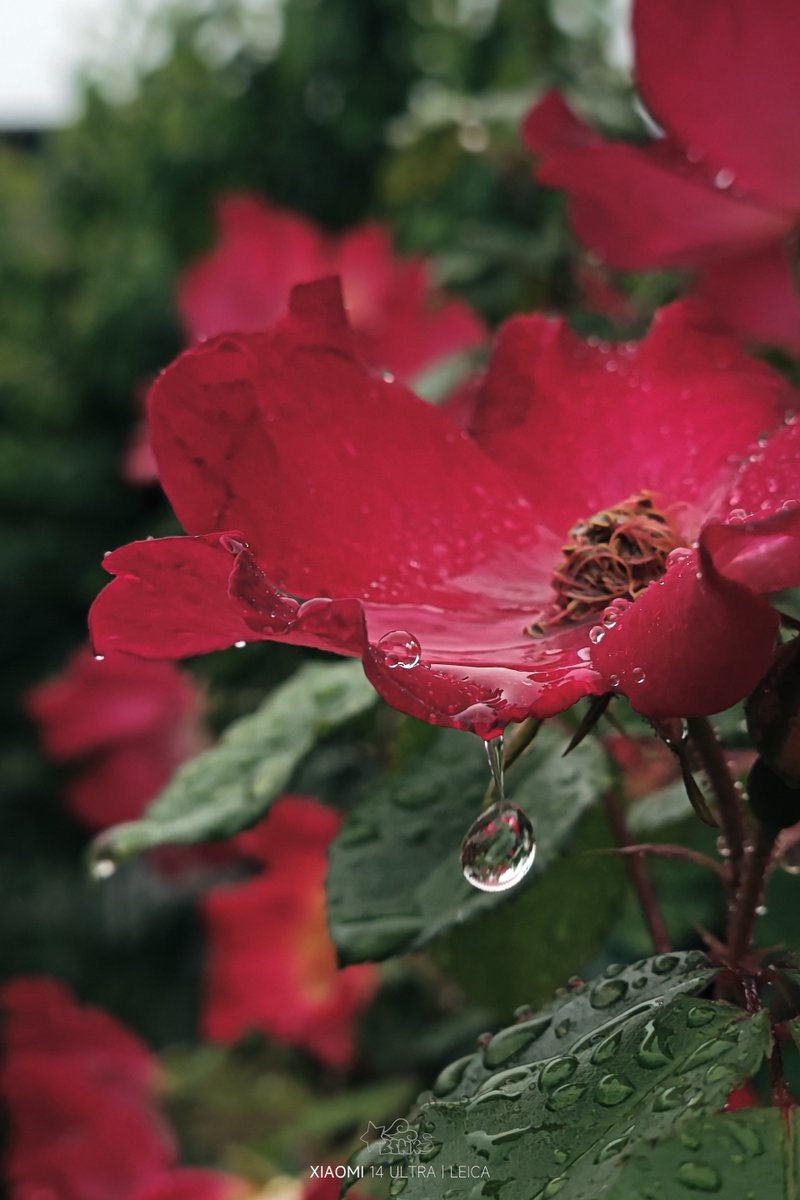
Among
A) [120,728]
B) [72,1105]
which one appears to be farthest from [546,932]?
[120,728]

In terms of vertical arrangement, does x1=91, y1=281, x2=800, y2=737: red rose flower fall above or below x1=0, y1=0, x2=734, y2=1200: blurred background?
above

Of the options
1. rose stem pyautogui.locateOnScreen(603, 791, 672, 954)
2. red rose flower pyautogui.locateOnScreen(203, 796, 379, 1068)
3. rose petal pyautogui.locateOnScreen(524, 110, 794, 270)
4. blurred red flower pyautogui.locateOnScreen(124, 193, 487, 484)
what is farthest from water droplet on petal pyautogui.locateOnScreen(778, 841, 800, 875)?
blurred red flower pyautogui.locateOnScreen(124, 193, 487, 484)

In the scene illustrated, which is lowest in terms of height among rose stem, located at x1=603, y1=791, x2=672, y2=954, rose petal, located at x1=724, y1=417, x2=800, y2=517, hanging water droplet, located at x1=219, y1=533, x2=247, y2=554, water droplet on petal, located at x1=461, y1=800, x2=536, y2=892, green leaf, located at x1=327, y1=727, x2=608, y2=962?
rose stem, located at x1=603, y1=791, x2=672, y2=954

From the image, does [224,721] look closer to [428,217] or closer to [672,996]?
[672,996]

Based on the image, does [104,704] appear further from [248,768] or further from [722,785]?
[722,785]

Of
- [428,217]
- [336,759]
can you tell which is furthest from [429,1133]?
[428,217]

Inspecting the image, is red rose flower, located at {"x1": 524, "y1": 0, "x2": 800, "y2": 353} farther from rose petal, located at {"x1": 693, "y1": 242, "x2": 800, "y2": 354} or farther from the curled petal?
the curled petal

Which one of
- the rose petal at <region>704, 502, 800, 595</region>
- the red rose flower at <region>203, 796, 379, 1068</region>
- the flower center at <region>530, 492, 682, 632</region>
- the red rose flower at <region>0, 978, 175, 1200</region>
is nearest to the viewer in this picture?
the rose petal at <region>704, 502, 800, 595</region>
